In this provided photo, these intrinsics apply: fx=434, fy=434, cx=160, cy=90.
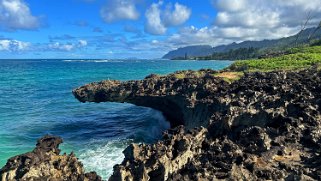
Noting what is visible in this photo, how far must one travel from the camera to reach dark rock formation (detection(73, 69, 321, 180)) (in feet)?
55.7

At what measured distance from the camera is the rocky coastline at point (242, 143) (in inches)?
668

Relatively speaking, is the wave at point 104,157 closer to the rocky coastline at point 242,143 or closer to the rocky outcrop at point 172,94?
the rocky outcrop at point 172,94

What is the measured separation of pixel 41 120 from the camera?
5184cm

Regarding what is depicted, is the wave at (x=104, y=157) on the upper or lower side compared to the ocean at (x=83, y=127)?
upper

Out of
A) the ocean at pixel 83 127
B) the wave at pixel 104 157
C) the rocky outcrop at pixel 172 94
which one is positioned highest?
the rocky outcrop at pixel 172 94

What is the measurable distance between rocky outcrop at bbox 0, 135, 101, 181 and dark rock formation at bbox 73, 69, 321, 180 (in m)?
2.61

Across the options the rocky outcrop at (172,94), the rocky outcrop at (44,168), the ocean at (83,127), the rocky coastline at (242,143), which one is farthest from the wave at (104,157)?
the rocky outcrop at (44,168)

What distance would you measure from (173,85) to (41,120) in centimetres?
1979

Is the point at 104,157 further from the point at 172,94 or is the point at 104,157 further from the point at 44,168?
the point at 44,168

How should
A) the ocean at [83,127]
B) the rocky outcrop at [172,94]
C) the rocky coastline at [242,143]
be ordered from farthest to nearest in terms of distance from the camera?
the ocean at [83,127]
the rocky outcrop at [172,94]
the rocky coastline at [242,143]

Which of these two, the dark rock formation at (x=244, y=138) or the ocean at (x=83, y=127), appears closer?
the dark rock formation at (x=244, y=138)

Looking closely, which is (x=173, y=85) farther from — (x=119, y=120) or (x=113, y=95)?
(x=119, y=120)

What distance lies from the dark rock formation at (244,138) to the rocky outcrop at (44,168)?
261 cm

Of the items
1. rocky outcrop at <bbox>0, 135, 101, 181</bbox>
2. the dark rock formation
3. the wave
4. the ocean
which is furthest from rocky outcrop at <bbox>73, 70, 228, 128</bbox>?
rocky outcrop at <bbox>0, 135, 101, 181</bbox>
